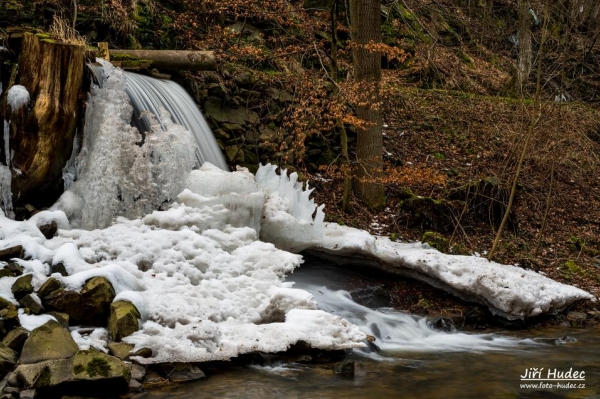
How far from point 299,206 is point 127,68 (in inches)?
145

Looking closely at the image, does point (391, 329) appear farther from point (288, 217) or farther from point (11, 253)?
point (11, 253)

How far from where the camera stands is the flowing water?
5152 millimetres

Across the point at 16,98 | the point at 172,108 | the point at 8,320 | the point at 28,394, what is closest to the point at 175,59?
the point at 172,108

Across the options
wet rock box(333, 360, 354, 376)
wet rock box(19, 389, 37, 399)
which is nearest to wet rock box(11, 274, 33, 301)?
wet rock box(19, 389, 37, 399)

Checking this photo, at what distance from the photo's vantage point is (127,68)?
31.7 ft

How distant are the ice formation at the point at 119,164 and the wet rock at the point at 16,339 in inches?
94.3

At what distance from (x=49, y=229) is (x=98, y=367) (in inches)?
103

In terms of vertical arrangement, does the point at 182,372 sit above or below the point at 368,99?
below

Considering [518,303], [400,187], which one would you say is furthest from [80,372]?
[400,187]

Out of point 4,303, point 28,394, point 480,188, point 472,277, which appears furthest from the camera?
point 480,188

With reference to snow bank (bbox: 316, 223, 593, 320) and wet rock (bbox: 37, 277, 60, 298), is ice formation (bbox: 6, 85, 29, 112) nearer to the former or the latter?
wet rock (bbox: 37, 277, 60, 298)

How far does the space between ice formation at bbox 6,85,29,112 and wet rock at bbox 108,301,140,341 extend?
10.4ft

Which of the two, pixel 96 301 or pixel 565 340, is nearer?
pixel 96 301

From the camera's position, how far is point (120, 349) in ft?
16.7
